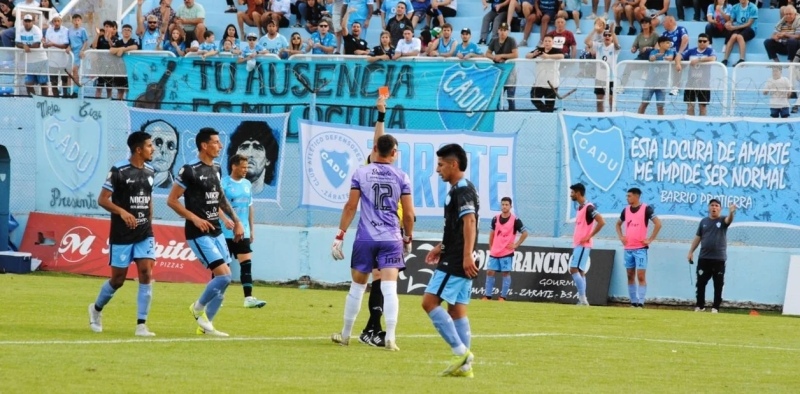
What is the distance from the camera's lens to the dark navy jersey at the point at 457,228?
1168cm

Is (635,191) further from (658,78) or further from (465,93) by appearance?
(465,93)

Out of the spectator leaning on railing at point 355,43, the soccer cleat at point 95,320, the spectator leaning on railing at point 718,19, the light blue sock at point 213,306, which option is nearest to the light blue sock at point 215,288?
the light blue sock at point 213,306

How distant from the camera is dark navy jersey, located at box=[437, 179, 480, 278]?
460 inches

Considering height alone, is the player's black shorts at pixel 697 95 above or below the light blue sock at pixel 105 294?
above

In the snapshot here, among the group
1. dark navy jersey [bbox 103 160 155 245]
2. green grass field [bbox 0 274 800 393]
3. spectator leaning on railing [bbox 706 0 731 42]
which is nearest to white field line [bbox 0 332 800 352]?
green grass field [bbox 0 274 800 393]

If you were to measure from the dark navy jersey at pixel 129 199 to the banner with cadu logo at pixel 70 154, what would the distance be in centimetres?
1417

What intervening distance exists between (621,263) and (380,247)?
483 inches

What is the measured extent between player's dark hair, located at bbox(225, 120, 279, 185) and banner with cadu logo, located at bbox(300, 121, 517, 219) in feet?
2.63

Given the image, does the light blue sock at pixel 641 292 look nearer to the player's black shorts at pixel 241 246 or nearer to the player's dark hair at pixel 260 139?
the player's dark hair at pixel 260 139

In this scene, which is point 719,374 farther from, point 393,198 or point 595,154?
point 595,154

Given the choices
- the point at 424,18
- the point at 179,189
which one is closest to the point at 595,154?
the point at 424,18

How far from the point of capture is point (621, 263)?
82.1 feet

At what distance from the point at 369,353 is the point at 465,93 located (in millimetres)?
13222

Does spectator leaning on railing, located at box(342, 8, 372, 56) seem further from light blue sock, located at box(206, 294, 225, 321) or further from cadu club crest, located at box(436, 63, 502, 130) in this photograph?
light blue sock, located at box(206, 294, 225, 321)
